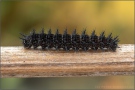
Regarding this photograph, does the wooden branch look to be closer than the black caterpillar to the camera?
Yes

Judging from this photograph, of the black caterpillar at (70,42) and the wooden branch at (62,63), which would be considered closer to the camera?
the wooden branch at (62,63)

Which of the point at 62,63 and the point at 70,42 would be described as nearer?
the point at 62,63

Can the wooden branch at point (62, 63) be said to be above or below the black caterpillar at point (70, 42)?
below

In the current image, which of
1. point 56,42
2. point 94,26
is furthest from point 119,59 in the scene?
point 94,26

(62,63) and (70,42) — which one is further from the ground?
(70,42)

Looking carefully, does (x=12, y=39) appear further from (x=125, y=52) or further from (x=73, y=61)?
(x=125, y=52)

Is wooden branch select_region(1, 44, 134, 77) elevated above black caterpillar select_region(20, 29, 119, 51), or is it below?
below
